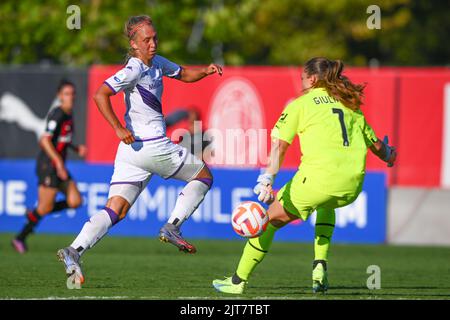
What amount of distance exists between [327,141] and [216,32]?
17514 mm

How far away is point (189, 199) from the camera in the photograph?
9.95 metres

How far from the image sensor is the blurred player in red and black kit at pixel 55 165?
595 inches

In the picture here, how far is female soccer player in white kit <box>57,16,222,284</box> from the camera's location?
9539 millimetres

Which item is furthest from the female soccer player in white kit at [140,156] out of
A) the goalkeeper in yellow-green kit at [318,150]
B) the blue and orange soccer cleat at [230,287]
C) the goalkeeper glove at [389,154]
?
the goalkeeper glove at [389,154]

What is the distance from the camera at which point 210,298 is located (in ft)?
29.9

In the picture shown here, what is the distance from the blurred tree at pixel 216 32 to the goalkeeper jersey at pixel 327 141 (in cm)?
1552

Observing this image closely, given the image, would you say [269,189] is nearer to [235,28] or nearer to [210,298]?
[210,298]

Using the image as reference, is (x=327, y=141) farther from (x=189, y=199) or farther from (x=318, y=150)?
(x=189, y=199)

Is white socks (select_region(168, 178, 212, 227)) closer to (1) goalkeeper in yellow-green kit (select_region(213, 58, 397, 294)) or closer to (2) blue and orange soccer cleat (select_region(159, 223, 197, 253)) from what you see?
(2) blue and orange soccer cleat (select_region(159, 223, 197, 253))

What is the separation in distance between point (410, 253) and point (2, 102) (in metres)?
9.67

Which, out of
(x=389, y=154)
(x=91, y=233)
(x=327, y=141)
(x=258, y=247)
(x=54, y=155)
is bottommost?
(x=258, y=247)

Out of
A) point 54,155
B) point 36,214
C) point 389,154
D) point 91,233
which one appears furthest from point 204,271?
point 36,214

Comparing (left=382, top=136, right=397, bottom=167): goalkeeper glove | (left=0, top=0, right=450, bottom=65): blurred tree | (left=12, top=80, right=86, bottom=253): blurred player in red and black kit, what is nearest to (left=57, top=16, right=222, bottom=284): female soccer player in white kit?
(left=382, top=136, right=397, bottom=167): goalkeeper glove
